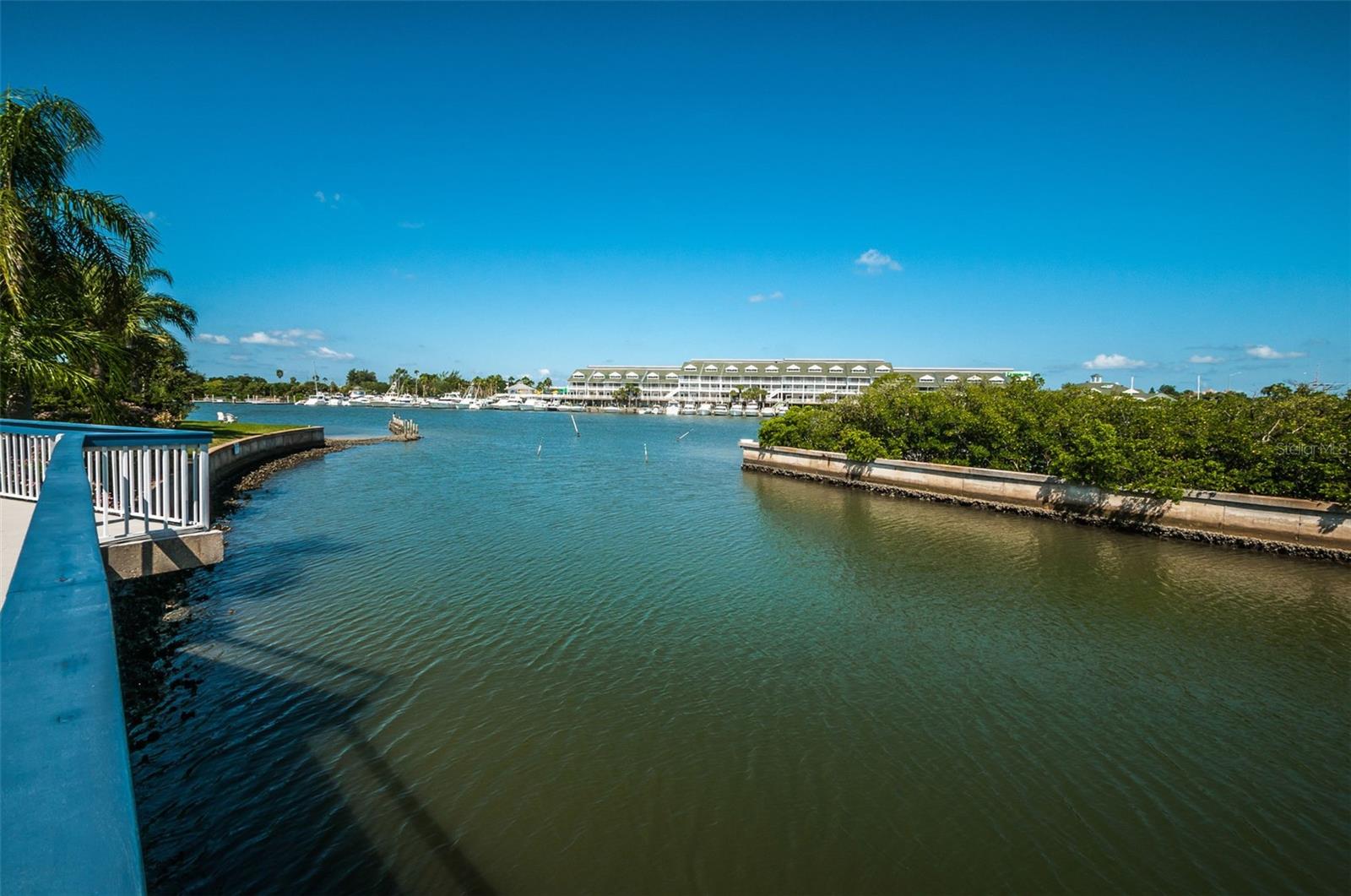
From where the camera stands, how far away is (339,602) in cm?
1164

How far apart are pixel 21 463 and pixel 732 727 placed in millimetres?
9673

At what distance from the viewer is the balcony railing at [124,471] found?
7.37 metres

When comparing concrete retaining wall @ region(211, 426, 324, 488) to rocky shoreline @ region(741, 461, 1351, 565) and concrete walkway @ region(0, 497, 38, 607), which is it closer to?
concrete walkway @ region(0, 497, 38, 607)

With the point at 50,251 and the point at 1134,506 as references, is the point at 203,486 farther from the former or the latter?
the point at 1134,506

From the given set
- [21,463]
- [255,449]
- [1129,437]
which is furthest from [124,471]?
[1129,437]

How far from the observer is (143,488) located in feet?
25.1

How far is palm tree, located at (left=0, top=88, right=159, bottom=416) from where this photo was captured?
411 inches

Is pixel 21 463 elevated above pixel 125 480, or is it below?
above

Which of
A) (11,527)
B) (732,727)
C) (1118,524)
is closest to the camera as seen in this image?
(11,527)

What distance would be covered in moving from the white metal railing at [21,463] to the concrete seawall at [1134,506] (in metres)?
28.8

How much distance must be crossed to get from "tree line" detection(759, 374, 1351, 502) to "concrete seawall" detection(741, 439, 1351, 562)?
0.59 m

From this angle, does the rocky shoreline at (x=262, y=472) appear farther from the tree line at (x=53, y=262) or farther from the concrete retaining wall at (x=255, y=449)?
the tree line at (x=53, y=262)

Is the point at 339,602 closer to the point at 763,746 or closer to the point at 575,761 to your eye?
the point at 575,761

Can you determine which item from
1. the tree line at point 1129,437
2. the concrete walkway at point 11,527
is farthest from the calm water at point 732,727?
the tree line at point 1129,437
